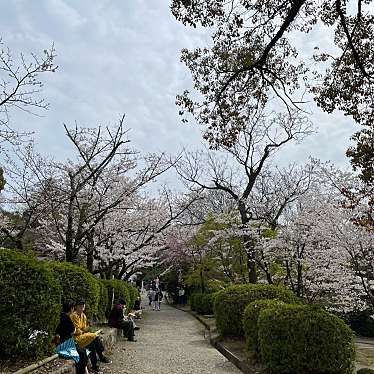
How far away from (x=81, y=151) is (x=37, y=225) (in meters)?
4.47


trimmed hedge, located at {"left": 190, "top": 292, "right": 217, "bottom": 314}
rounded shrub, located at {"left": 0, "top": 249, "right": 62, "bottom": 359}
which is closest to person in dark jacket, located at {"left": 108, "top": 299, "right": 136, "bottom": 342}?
rounded shrub, located at {"left": 0, "top": 249, "right": 62, "bottom": 359}

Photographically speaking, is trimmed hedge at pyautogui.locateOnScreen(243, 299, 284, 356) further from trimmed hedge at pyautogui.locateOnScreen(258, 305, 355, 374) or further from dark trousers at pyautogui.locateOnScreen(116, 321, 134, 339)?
dark trousers at pyautogui.locateOnScreen(116, 321, 134, 339)

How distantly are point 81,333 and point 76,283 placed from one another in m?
2.08

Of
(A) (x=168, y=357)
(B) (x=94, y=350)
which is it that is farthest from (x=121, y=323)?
(B) (x=94, y=350)

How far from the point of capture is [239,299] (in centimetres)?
1006

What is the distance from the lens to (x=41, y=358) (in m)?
5.78

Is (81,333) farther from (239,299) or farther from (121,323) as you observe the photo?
(121,323)

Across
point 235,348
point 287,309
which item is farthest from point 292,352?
point 235,348

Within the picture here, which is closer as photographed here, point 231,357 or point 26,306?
point 26,306

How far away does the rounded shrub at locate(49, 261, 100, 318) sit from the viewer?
27.7 ft

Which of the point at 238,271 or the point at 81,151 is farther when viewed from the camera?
the point at 238,271

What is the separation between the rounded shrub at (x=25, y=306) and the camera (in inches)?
A: 213

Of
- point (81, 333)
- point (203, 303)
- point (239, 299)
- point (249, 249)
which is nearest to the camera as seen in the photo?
point (81, 333)

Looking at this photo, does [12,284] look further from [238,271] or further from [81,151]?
[238,271]
